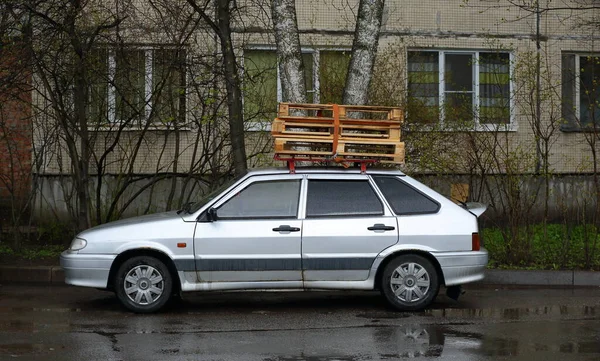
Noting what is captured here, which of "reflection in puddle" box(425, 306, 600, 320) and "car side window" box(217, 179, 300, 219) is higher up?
"car side window" box(217, 179, 300, 219)

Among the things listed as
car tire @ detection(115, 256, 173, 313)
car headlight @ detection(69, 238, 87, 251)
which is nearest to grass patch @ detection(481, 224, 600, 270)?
car tire @ detection(115, 256, 173, 313)

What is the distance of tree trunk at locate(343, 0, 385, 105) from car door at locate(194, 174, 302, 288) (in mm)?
2978

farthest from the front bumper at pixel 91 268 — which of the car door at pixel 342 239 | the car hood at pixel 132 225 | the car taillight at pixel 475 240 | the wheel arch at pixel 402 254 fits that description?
the car taillight at pixel 475 240

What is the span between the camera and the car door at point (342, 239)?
991cm

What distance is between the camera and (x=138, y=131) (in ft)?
52.5

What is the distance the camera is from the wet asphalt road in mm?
7844

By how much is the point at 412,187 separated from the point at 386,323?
1655 mm

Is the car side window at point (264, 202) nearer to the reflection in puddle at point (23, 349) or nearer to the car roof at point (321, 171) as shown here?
the car roof at point (321, 171)

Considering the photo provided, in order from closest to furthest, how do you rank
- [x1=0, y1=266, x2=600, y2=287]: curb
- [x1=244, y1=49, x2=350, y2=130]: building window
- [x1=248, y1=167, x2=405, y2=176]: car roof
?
[x1=248, y1=167, x2=405, y2=176]: car roof → [x1=0, y1=266, x2=600, y2=287]: curb → [x1=244, y1=49, x2=350, y2=130]: building window

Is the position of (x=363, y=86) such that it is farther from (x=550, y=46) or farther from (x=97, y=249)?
(x=550, y=46)

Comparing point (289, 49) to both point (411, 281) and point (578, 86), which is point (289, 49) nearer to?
point (411, 281)

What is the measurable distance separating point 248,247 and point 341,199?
1.13 m

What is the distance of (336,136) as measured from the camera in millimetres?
10008

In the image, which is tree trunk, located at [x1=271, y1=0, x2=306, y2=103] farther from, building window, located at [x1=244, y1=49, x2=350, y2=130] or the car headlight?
the car headlight
